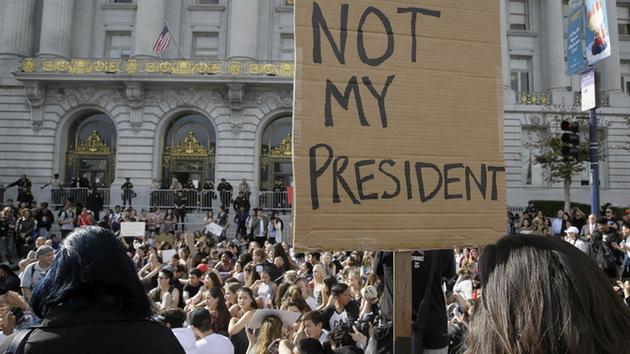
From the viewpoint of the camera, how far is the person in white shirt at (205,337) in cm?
553

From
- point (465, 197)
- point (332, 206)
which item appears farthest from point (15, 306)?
point (465, 197)

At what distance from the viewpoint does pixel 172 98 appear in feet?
107

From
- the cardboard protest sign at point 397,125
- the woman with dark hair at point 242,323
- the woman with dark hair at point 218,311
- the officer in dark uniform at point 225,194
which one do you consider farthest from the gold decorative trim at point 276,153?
the cardboard protest sign at point 397,125

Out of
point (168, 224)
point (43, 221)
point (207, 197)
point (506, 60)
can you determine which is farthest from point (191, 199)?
point (506, 60)

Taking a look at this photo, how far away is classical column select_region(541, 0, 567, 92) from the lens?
3638 centimetres

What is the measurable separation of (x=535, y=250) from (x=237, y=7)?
34.6 meters

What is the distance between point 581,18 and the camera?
1448cm

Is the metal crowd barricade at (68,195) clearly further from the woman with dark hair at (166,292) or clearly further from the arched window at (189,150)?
the woman with dark hair at (166,292)

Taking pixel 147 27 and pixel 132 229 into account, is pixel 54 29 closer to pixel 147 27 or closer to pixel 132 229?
pixel 147 27

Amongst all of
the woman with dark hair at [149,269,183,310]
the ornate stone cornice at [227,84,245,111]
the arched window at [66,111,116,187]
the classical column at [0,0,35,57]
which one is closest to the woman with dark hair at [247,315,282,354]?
the woman with dark hair at [149,269,183,310]

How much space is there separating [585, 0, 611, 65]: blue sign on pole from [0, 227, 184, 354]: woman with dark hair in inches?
556

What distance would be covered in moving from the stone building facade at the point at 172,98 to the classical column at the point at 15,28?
8cm

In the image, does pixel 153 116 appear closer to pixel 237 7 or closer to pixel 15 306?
pixel 237 7

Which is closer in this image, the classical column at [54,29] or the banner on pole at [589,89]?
the banner on pole at [589,89]
